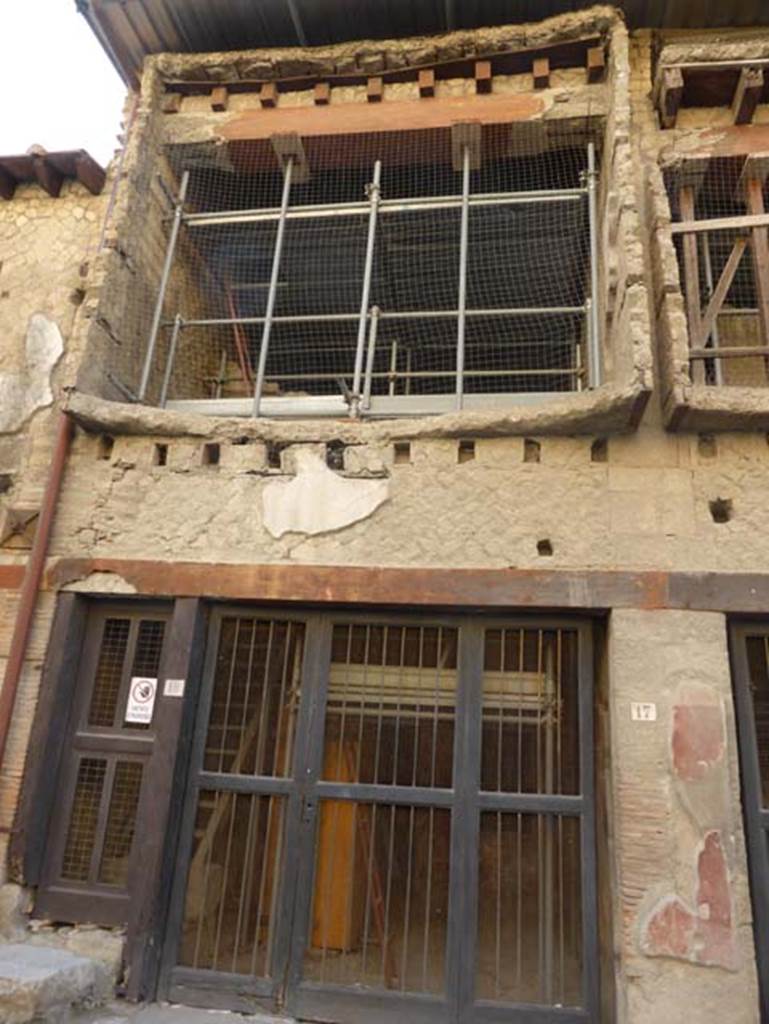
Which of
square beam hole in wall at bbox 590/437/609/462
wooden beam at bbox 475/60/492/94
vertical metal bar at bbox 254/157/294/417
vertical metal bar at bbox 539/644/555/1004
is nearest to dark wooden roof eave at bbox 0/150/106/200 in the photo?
vertical metal bar at bbox 254/157/294/417

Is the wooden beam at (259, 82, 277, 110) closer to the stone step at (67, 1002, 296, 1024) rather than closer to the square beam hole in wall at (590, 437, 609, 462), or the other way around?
the square beam hole in wall at (590, 437, 609, 462)

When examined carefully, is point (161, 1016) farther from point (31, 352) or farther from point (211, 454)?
point (31, 352)

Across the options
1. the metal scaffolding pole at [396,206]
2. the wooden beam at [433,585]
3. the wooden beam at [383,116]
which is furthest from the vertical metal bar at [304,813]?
the wooden beam at [383,116]

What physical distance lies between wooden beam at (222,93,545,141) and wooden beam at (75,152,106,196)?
1.03 metres

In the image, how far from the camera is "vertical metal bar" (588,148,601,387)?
16.9 ft

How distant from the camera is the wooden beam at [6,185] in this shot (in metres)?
6.06

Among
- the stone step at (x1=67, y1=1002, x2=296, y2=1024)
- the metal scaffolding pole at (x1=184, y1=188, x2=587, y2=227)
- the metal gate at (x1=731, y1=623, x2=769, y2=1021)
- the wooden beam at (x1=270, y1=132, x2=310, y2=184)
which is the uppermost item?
the wooden beam at (x1=270, y1=132, x2=310, y2=184)

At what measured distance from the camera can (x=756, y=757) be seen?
411 cm

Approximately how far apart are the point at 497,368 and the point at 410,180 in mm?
2030

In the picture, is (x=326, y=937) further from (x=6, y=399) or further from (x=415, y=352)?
(x=415, y=352)

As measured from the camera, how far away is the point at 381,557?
15.0 ft

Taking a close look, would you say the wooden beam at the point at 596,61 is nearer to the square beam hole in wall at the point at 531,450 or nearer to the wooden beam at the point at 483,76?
the wooden beam at the point at 483,76

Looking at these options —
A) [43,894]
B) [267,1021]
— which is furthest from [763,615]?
[43,894]

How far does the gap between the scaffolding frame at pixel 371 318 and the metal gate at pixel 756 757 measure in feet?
6.39
